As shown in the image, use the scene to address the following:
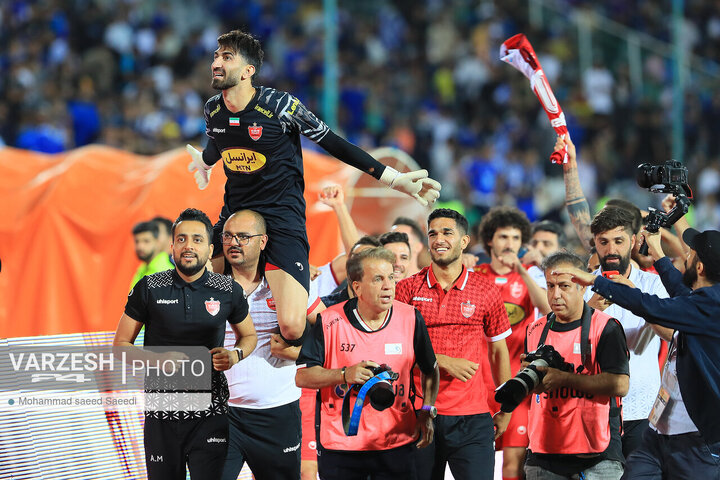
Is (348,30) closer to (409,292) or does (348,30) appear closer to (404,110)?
(404,110)

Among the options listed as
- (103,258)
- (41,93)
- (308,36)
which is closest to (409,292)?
(103,258)

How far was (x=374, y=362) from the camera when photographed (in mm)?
4926

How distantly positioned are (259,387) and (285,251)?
85 cm

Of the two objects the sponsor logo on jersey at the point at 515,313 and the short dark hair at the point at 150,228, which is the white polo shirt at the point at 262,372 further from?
the short dark hair at the point at 150,228

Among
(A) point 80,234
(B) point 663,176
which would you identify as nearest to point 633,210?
(B) point 663,176

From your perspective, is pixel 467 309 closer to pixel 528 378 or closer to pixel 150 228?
pixel 528 378

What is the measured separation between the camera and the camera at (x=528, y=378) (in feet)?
16.0

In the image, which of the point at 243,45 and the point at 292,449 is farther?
the point at 243,45

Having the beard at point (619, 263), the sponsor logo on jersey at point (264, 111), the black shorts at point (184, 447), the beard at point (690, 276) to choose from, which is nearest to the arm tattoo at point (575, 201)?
the beard at point (619, 263)

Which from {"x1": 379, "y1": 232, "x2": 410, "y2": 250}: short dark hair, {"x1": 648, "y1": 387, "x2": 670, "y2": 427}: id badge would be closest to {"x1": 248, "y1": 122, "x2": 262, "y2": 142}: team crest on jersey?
{"x1": 379, "y1": 232, "x2": 410, "y2": 250}: short dark hair

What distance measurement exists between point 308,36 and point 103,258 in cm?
970

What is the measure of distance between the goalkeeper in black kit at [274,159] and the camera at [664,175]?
1225mm

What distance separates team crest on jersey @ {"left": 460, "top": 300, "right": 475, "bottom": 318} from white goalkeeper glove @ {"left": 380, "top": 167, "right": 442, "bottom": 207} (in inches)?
25.9

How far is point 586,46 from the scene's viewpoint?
60.5 feet
